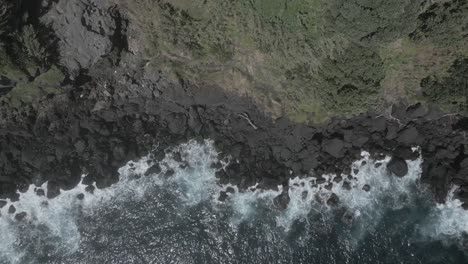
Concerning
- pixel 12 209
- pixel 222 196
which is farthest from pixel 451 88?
pixel 12 209

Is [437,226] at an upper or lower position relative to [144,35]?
lower

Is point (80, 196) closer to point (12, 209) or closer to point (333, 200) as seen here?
point (12, 209)

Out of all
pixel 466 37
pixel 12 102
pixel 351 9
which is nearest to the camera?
pixel 351 9

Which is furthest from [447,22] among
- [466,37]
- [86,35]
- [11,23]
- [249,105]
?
[11,23]

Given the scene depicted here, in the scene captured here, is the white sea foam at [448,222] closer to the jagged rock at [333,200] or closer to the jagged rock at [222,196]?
the jagged rock at [333,200]

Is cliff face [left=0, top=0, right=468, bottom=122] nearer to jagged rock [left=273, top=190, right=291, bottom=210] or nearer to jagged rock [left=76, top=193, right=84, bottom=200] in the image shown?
jagged rock [left=273, top=190, right=291, bottom=210]

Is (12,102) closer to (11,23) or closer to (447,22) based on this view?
(11,23)

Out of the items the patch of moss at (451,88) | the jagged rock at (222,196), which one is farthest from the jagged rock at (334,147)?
the jagged rock at (222,196)
